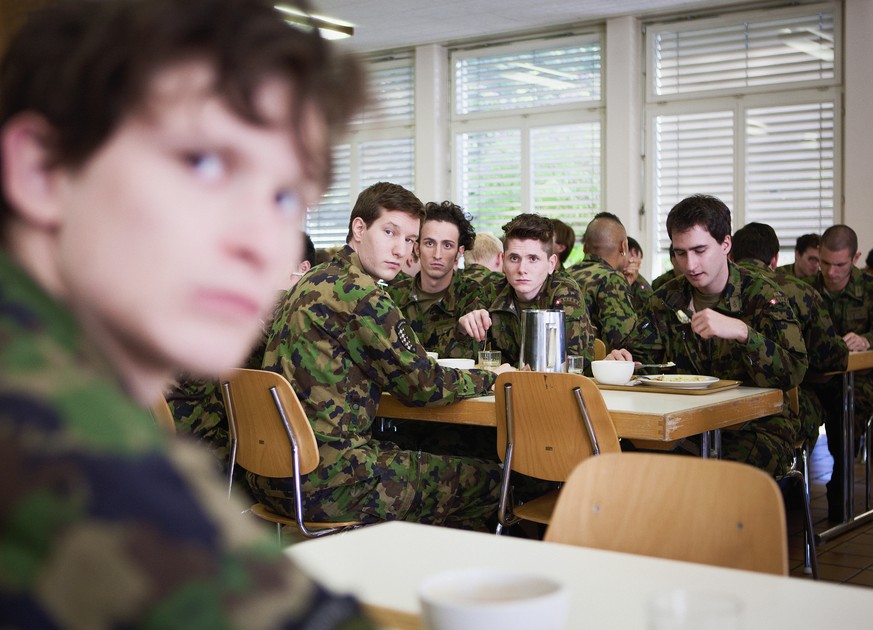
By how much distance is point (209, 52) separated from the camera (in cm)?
49

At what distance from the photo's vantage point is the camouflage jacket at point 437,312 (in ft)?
16.1

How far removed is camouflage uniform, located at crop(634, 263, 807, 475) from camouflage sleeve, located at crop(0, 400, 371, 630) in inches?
132

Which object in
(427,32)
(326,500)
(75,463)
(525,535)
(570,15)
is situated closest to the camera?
(75,463)

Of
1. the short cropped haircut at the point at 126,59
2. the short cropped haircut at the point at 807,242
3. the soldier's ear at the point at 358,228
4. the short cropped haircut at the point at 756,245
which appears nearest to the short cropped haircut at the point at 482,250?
the short cropped haircut at the point at 756,245

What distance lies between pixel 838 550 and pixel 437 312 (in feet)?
6.96

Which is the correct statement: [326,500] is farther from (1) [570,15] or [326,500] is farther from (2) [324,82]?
(1) [570,15]

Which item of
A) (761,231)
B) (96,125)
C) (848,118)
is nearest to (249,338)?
(96,125)

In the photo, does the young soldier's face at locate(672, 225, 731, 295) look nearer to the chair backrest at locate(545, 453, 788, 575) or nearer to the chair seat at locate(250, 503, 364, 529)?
the chair seat at locate(250, 503, 364, 529)

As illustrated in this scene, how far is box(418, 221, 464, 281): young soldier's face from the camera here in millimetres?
4934

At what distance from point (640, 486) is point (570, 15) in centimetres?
760

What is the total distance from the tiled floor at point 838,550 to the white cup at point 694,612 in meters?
3.19

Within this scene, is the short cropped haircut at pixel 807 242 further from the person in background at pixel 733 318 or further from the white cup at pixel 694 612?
the white cup at pixel 694 612

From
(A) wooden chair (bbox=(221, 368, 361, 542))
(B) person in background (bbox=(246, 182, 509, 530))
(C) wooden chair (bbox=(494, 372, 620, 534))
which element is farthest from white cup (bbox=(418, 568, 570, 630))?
(B) person in background (bbox=(246, 182, 509, 530))

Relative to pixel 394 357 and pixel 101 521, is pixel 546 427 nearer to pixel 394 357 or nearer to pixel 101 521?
pixel 394 357
